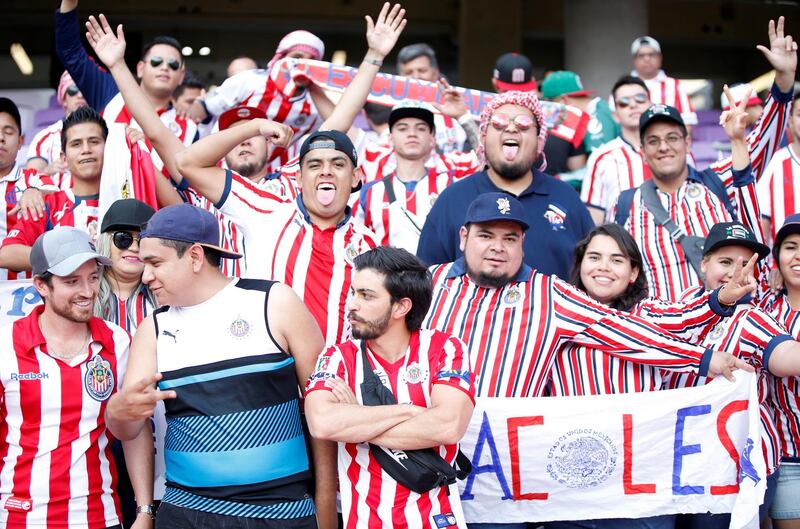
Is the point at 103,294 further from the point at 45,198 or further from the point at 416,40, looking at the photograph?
the point at 416,40

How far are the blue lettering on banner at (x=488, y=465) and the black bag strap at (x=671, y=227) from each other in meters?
1.76

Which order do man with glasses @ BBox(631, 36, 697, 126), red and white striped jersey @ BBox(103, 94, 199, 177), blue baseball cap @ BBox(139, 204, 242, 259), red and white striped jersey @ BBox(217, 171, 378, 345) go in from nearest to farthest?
blue baseball cap @ BBox(139, 204, 242, 259) < red and white striped jersey @ BBox(217, 171, 378, 345) < red and white striped jersey @ BBox(103, 94, 199, 177) < man with glasses @ BBox(631, 36, 697, 126)

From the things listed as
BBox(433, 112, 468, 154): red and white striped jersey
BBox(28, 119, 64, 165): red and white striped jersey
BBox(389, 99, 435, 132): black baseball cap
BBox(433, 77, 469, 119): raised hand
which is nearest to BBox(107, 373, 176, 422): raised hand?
BBox(389, 99, 435, 132): black baseball cap

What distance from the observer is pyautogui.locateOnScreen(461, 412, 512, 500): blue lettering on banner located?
461 cm

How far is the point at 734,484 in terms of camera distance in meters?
4.70

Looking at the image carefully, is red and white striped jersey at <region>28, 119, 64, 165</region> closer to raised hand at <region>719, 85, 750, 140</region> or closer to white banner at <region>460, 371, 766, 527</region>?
white banner at <region>460, 371, 766, 527</region>

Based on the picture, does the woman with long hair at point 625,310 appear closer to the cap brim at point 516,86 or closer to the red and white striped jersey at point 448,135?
the cap brim at point 516,86

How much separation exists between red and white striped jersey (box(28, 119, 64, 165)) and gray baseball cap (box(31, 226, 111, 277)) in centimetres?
348

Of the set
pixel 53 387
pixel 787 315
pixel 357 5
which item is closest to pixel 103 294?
pixel 53 387

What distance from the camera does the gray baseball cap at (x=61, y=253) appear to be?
14.3 ft

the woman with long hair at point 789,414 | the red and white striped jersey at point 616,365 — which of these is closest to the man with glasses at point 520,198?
the red and white striped jersey at point 616,365

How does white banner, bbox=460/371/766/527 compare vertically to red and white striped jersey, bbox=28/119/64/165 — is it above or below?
below

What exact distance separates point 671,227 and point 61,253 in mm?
3409

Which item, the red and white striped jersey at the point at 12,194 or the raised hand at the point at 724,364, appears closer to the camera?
the raised hand at the point at 724,364
